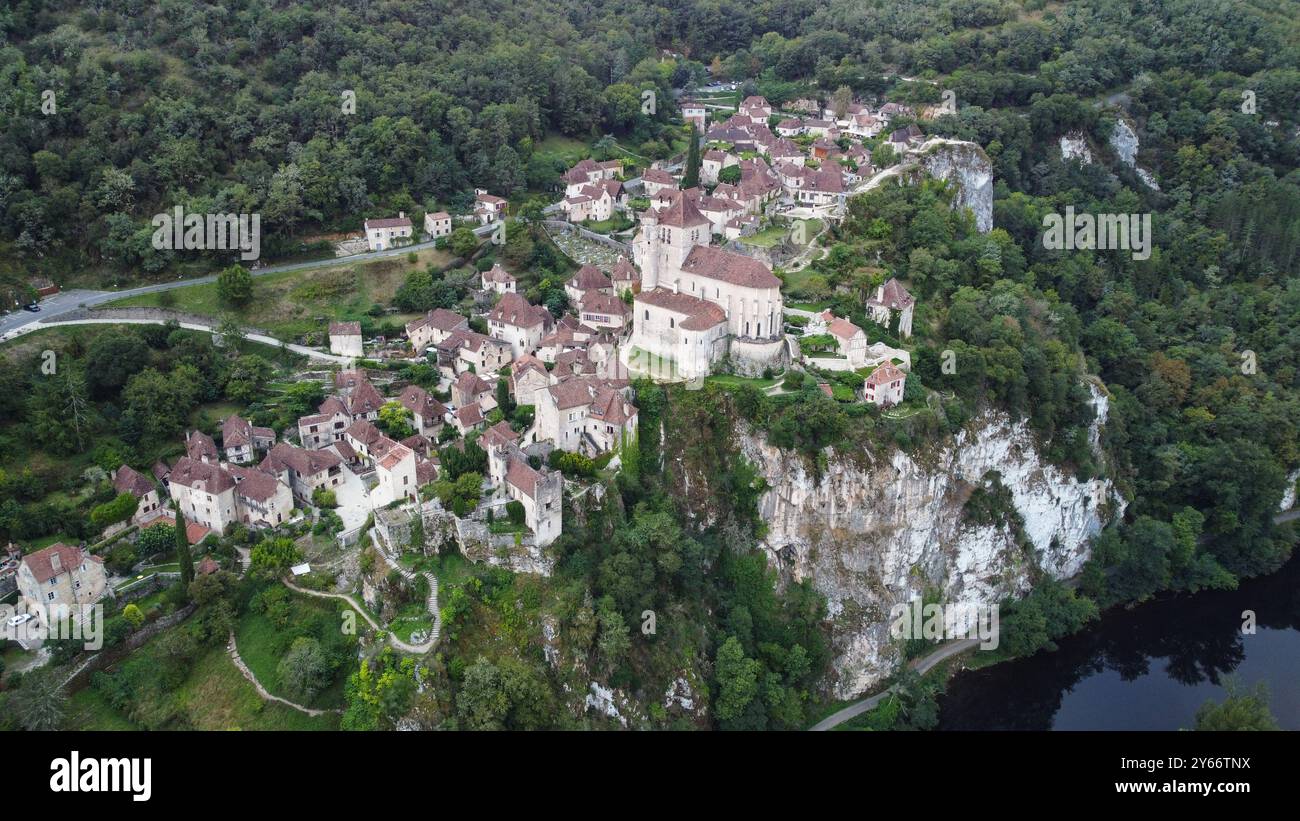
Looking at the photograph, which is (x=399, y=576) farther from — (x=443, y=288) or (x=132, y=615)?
(x=443, y=288)

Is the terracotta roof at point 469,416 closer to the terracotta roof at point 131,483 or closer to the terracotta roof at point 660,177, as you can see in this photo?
the terracotta roof at point 131,483

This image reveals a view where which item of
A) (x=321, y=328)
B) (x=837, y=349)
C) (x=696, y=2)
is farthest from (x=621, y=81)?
(x=837, y=349)

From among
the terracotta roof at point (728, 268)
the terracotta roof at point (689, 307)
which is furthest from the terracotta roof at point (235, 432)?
the terracotta roof at point (728, 268)

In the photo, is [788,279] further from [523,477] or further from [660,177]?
[523,477]

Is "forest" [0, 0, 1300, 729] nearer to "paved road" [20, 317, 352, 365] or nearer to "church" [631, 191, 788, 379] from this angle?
"paved road" [20, 317, 352, 365]

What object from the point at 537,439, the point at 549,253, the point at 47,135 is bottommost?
the point at 537,439

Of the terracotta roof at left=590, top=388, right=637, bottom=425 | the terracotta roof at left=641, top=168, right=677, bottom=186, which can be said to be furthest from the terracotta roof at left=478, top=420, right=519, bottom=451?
the terracotta roof at left=641, top=168, right=677, bottom=186

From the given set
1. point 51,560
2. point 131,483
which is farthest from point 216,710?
point 131,483
